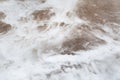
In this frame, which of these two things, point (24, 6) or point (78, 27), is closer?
point (78, 27)

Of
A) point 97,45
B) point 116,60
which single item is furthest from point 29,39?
point 116,60

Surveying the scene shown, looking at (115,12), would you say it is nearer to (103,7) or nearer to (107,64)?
(103,7)

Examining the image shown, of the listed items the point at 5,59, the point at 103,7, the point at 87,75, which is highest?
the point at 103,7

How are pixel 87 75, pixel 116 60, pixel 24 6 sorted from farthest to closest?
pixel 24 6 < pixel 116 60 < pixel 87 75

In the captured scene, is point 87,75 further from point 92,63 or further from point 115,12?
point 115,12

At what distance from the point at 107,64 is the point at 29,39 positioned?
4.29 feet

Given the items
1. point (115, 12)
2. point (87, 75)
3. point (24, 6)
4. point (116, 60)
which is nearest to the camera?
point (87, 75)

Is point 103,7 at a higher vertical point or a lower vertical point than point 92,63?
higher

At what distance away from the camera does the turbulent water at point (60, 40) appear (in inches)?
→ 121

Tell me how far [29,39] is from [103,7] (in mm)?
1586

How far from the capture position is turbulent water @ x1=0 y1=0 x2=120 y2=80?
10.1 feet

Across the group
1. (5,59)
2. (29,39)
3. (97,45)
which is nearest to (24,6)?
(29,39)

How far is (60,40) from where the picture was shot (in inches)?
141

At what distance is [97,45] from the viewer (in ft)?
11.3
